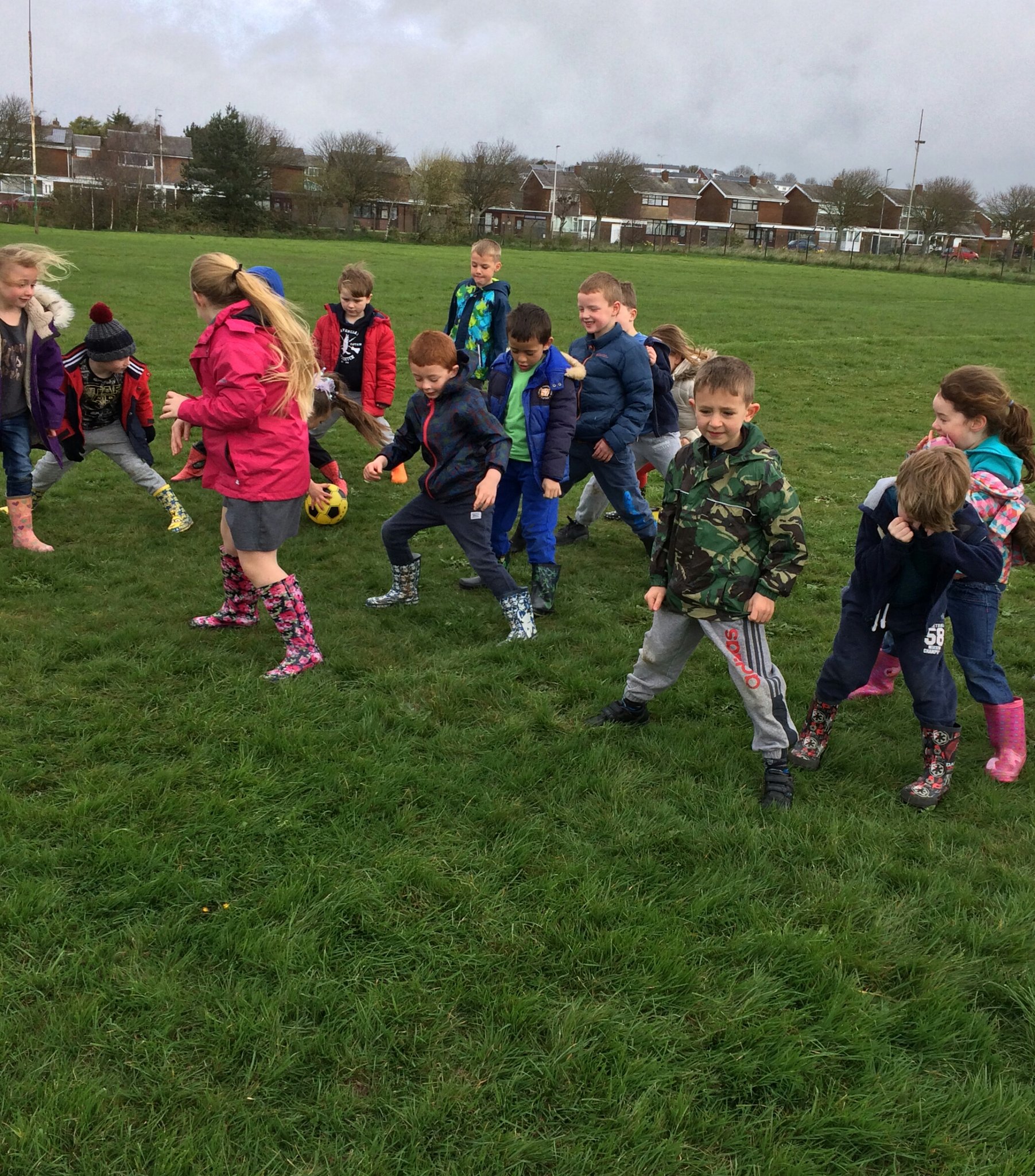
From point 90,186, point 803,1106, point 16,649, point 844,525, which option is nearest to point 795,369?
point 844,525

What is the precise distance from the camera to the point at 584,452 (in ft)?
22.5

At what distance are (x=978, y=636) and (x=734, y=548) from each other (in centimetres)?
133

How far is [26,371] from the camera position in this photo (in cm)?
672

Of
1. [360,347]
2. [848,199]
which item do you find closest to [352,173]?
[848,199]

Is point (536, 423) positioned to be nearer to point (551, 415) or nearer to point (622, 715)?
point (551, 415)

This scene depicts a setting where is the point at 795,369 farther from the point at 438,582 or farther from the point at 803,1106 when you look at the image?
the point at 803,1106

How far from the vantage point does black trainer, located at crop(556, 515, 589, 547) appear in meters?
7.91

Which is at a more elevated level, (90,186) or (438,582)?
(90,186)

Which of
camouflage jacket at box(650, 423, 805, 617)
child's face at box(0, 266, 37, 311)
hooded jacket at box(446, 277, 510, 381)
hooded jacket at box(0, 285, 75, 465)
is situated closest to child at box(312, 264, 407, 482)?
hooded jacket at box(446, 277, 510, 381)

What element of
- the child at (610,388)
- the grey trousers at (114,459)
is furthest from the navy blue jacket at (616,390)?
the grey trousers at (114,459)

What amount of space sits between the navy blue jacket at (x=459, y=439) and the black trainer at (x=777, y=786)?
2.33 meters

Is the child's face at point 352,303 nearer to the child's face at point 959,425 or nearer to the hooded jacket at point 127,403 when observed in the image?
the hooded jacket at point 127,403

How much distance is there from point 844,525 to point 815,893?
576 cm

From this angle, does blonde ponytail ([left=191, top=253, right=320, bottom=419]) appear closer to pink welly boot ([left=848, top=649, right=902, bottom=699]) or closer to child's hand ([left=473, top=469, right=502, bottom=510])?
child's hand ([left=473, top=469, right=502, bottom=510])
